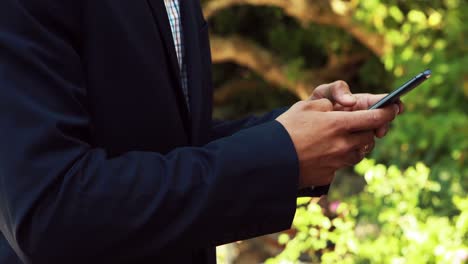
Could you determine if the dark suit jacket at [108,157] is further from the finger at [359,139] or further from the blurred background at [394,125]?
the blurred background at [394,125]

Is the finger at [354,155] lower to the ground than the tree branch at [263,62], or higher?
higher

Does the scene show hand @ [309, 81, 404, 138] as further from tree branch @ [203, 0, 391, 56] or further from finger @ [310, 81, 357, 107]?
tree branch @ [203, 0, 391, 56]

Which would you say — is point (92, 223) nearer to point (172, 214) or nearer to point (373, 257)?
point (172, 214)

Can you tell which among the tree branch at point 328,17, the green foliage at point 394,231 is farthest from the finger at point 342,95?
the tree branch at point 328,17

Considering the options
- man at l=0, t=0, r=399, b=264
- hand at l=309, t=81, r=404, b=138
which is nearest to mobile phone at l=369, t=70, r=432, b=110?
man at l=0, t=0, r=399, b=264

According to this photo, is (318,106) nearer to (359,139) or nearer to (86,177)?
(359,139)

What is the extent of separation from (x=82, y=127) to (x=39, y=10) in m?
0.18

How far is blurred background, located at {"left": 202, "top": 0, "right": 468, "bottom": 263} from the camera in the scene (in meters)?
3.50

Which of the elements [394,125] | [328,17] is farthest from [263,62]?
[394,125]

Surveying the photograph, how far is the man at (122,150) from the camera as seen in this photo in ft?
3.79

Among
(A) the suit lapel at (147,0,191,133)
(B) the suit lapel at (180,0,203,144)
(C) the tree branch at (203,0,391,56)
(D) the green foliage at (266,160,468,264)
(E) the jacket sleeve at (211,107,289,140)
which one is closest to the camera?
(A) the suit lapel at (147,0,191,133)

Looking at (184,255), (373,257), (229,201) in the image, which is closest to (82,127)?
(229,201)

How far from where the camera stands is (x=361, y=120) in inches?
51.4

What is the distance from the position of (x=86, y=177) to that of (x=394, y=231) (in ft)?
8.32
